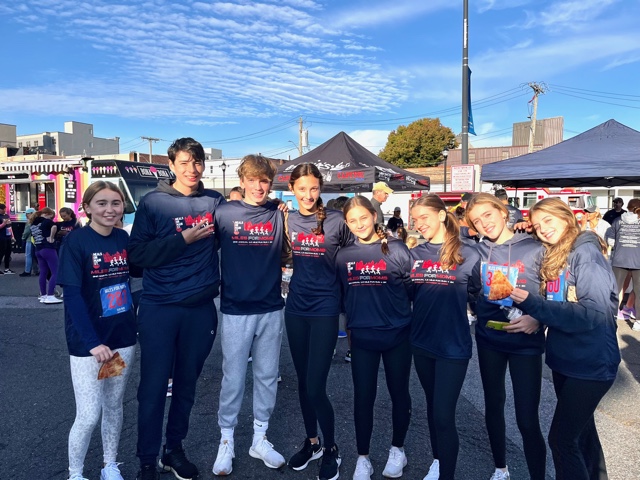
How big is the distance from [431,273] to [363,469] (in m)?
1.35

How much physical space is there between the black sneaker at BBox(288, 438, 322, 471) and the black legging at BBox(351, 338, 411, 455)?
346mm

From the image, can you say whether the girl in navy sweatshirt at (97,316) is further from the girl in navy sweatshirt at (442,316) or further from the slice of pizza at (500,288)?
the slice of pizza at (500,288)

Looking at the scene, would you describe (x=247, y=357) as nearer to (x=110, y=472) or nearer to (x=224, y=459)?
(x=224, y=459)

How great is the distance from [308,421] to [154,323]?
1.24 metres

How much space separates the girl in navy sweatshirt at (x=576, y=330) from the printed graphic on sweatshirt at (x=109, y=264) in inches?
90.7

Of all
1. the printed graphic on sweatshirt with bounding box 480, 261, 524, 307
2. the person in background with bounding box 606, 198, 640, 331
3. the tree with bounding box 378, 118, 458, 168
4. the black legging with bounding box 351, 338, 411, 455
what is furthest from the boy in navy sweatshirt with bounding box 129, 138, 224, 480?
the tree with bounding box 378, 118, 458, 168

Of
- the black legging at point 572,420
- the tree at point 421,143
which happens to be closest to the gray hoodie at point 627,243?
the black legging at point 572,420

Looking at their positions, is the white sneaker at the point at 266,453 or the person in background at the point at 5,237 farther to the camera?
the person in background at the point at 5,237

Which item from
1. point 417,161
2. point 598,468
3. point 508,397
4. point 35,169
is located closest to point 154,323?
point 598,468

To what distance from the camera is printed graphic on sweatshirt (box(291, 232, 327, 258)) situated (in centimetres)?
303

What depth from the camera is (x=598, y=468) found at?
8.59 feet

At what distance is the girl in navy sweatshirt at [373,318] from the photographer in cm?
289

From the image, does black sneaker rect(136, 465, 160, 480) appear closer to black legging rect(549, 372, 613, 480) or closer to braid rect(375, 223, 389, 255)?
braid rect(375, 223, 389, 255)

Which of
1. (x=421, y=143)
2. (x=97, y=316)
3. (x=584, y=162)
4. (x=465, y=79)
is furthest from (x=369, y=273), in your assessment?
(x=421, y=143)
